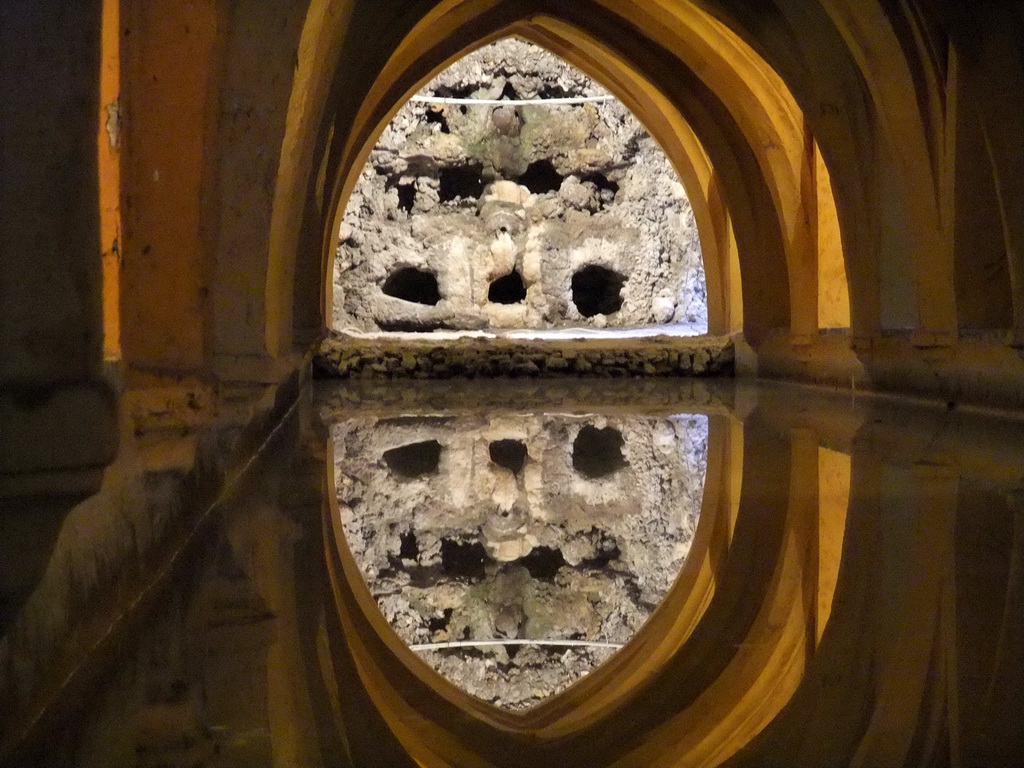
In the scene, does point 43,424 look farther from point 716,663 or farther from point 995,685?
point 995,685

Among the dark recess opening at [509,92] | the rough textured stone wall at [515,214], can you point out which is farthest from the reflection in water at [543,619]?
the dark recess opening at [509,92]

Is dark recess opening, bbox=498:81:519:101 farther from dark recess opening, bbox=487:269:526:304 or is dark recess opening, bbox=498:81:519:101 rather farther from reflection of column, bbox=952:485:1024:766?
reflection of column, bbox=952:485:1024:766

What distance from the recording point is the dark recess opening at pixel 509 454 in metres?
3.80

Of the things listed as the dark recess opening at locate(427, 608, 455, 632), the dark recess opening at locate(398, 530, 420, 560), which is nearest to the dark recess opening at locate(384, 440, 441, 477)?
the dark recess opening at locate(398, 530, 420, 560)

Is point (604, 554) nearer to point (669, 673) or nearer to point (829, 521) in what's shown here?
point (829, 521)

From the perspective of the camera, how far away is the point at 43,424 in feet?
5.17

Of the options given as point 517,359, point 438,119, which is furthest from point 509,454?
point 438,119

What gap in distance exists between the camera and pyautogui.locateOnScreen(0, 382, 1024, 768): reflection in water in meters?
1.26

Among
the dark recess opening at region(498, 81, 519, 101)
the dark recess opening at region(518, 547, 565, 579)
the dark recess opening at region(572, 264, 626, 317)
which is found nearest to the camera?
the dark recess opening at region(518, 547, 565, 579)

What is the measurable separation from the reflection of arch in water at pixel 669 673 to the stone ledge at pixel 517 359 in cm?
658

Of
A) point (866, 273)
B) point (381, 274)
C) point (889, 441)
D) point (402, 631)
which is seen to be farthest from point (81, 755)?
point (381, 274)

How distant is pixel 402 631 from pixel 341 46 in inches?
159

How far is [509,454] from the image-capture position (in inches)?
161

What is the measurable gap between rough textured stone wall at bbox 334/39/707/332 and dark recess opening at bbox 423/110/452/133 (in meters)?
0.02
